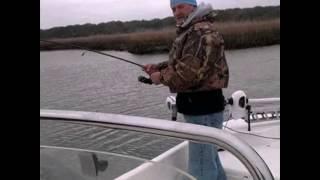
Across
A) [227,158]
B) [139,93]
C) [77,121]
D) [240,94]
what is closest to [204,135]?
[77,121]

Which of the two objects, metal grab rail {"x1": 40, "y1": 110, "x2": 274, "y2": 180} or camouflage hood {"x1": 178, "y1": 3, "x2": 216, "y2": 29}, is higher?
camouflage hood {"x1": 178, "y1": 3, "x2": 216, "y2": 29}

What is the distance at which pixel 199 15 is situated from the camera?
2209mm

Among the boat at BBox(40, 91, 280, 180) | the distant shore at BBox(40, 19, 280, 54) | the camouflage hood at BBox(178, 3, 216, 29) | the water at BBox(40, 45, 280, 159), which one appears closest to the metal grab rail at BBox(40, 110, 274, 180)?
the boat at BBox(40, 91, 280, 180)

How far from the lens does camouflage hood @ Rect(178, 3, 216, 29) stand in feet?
7.23

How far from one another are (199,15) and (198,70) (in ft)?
0.85

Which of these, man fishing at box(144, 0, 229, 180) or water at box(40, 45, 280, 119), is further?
water at box(40, 45, 280, 119)

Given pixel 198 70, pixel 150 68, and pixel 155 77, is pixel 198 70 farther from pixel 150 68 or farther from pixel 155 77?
pixel 150 68

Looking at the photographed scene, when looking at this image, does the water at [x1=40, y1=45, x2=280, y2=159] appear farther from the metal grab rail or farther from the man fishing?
the metal grab rail

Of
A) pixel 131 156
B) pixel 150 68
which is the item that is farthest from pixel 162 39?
pixel 131 156

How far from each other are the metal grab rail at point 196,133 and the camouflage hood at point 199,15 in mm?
942

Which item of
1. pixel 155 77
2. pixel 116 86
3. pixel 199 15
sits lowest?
pixel 116 86

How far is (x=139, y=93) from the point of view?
14.0m
